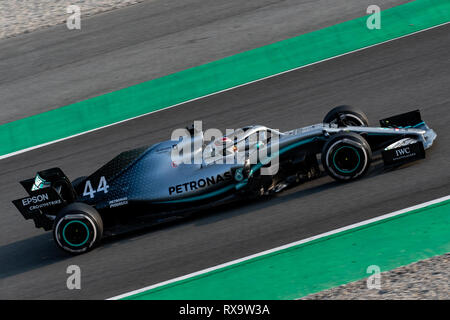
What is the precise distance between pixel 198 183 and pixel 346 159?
6.91 ft

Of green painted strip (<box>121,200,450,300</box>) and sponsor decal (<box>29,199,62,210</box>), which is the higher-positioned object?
sponsor decal (<box>29,199,62,210</box>)

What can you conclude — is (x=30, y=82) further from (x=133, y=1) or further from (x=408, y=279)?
(x=408, y=279)

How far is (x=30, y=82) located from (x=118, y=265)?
8.39 metres

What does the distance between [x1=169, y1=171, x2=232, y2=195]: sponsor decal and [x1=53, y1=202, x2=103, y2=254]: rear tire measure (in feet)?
3.69

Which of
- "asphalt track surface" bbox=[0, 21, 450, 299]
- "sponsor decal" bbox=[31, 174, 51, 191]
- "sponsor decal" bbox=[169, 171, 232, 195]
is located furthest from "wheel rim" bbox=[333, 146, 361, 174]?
"sponsor decal" bbox=[31, 174, 51, 191]

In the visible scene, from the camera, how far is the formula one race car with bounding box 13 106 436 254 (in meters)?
9.70

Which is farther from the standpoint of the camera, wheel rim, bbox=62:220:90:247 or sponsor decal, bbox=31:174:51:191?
sponsor decal, bbox=31:174:51:191

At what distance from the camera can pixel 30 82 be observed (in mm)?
16438

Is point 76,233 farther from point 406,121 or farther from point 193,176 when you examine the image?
point 406,121

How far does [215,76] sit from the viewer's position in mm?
15047

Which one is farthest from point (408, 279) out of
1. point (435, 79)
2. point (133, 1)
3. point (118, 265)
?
point (133, 1)

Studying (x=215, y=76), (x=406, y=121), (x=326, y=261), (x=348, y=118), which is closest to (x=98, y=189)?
(x=326, y=261)

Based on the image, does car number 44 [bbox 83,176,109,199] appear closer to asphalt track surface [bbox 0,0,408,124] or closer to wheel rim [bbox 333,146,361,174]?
wheel rim [bbox 333,146,361,174]

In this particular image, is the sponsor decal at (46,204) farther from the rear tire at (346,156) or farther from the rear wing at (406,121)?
the rear wing at (406,121)
